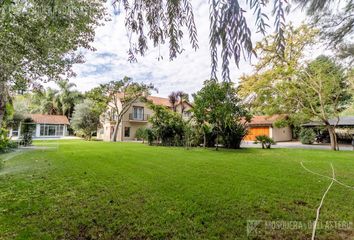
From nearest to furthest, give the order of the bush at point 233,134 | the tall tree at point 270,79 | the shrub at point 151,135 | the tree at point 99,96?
the bush at point 233,134 → the tall tree at point 270,79 → the shrub at point 151,135 → the tree at point 99,96

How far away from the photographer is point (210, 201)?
4.73 metres

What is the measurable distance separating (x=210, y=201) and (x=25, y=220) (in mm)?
3405

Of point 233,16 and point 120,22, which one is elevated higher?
point 120,22

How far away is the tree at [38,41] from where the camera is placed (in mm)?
5175

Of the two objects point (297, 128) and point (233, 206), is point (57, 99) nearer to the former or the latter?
point (297, 128)

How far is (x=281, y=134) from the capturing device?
29984mm

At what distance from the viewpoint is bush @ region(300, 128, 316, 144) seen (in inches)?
960

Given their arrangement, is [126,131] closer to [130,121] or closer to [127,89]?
[130,121]

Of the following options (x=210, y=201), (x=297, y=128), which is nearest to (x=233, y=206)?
(x=210, y=201)

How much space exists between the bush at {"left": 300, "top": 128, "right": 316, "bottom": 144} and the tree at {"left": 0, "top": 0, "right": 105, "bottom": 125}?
24.1 meters

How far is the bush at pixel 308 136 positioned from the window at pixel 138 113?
2181 centimetres

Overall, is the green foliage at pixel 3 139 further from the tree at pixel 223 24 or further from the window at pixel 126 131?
the window at pixel 126 131

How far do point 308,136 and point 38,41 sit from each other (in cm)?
2616

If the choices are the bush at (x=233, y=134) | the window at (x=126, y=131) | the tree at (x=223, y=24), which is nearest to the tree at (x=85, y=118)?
the window at (x=126, y=131)
